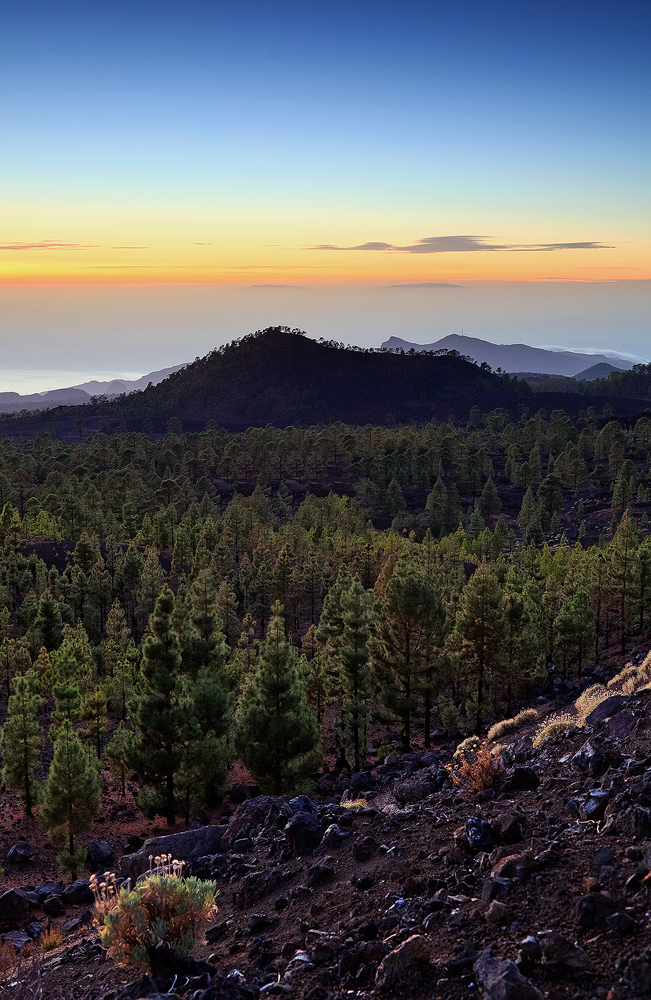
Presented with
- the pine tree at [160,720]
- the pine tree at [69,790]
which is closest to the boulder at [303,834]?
the pine tree at [160,720]

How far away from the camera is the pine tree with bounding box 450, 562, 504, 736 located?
35625 mm

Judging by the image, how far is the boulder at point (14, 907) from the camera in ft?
→ 61.9

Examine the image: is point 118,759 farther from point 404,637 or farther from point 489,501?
point 489,501

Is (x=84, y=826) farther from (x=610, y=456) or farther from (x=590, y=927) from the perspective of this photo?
(x=610, y=456)

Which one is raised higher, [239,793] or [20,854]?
[20,854]

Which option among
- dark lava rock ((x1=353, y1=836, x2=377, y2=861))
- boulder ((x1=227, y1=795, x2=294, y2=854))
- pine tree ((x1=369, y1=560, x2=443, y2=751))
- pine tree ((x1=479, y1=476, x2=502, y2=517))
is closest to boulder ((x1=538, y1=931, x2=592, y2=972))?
dark lava rock ((x1=353, y1=836, x2=377, y2=861))

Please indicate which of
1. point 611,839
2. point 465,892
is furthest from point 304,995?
point 611,839

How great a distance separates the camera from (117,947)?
10.6 metres

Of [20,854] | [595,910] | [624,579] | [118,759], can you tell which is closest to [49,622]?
[118,759]

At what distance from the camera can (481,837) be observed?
37.2 ft

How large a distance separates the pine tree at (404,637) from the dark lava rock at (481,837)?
72.2 feet

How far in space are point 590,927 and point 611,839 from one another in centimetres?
207

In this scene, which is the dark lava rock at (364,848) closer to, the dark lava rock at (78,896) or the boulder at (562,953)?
the boulder at (562,953)

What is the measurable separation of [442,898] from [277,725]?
63.3ft
